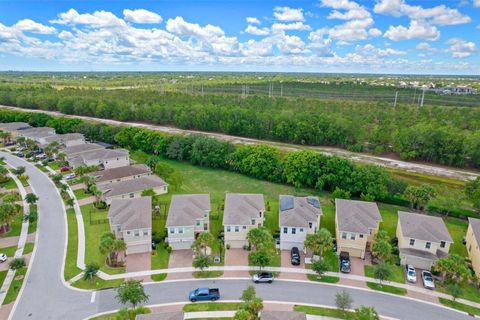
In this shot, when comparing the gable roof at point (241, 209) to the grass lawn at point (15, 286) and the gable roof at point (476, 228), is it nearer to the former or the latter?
the grass lawn at point (15, 286)

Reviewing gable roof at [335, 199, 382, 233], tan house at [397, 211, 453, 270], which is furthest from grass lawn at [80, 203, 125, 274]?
tan house at [397, 211, 453, 270]

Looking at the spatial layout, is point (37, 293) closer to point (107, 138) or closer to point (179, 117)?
point (107, 138)

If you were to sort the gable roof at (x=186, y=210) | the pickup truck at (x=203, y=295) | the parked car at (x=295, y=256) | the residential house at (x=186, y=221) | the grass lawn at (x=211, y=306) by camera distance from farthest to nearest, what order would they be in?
the gable roof at (x=186, y=210)
the residential house at (x=186, y=221)
the parked car at (x=295, y=256)
the pickup truck at (x=203, y=295)
the grass lawn at (x=211, y=306)

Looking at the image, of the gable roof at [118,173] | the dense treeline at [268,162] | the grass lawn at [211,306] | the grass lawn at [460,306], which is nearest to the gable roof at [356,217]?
the dense treeline at [268,162]

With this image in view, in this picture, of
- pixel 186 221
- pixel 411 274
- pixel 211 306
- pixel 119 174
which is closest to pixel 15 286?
pixel 186 221

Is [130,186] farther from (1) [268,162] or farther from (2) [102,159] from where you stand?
(1) [268,162]

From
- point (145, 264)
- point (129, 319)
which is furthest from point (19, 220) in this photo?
point (129, 319)
